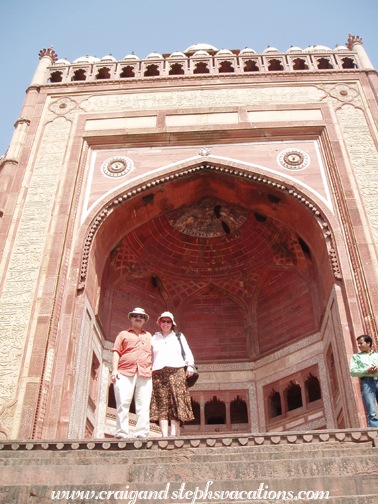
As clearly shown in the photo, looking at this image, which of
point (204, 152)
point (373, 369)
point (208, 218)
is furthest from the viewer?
point (208, 218)

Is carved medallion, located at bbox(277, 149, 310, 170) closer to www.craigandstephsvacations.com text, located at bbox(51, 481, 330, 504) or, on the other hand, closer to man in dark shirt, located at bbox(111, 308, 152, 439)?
man in dark shirt, located at bbox(111, 308, 152, 439)

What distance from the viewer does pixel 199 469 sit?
4.71 metres

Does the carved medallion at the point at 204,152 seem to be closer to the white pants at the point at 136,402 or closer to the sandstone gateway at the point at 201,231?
the sandstone gateway at the point at 201,231

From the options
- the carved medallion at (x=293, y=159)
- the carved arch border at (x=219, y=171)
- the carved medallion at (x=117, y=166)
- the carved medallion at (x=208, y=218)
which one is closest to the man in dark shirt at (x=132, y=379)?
the carved arch border at (x=219, y=171)

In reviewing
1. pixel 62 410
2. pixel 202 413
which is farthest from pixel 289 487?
pixel 202 413

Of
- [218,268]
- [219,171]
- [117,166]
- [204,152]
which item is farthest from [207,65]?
[218,268]

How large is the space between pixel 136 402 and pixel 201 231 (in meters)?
6.69

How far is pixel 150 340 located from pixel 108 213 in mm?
3995

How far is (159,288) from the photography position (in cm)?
1210

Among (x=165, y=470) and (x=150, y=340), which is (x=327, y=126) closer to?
(x=150, y=340)

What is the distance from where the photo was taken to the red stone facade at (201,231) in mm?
8422

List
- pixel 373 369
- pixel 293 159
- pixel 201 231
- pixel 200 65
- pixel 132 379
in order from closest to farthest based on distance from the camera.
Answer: pixel 373 369
pixel 132 379
pixel 293 159
pixel 201 231
pixel 200 65

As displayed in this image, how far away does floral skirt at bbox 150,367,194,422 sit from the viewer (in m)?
5.83

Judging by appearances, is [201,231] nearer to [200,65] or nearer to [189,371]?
[200,65]
